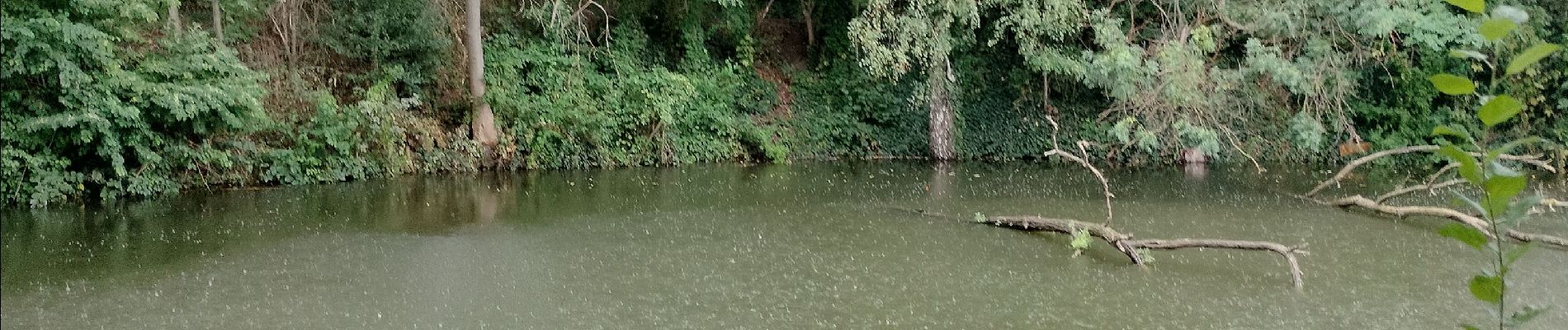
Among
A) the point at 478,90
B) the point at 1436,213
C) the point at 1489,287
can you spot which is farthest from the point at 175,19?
the point at 1489,287

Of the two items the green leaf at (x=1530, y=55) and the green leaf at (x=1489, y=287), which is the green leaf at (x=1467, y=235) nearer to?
the green leaf at (x=1489, y=287)

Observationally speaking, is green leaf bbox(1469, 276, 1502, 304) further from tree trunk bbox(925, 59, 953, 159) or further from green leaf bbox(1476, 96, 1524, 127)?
tree trunk bbox(925, 59, 953, 159)

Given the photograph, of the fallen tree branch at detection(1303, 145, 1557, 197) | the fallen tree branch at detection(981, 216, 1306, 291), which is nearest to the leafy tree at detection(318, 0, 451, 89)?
the fallen tree branch at detection(981, 216, 1306, 291)

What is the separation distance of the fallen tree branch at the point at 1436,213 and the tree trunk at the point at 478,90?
9.59 metres

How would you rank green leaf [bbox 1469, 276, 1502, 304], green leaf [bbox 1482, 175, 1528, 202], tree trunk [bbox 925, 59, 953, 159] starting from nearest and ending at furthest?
green leaf [bbox 1482, 175, 1528, 202] → green leaf [bbox 1469, 276, 1502, 304] → tree trunk [bbox 925, 59, 953, 159]

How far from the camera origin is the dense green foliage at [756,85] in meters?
11.3

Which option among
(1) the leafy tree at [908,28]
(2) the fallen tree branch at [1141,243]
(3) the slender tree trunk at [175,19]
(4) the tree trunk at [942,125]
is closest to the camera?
(2) the fallen tree branch at [1141,243]

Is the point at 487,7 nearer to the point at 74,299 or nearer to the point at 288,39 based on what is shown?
the point at 288,39

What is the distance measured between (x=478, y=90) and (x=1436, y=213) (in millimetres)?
10511

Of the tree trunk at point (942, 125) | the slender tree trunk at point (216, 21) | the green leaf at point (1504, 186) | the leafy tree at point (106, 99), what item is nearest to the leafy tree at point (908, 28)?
the tree trunk at point (942, 125)

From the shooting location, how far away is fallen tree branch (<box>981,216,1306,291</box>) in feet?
23.0

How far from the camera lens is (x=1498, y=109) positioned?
152cm

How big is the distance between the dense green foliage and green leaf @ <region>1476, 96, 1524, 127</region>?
35.1ft

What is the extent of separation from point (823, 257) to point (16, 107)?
6.79 meters
